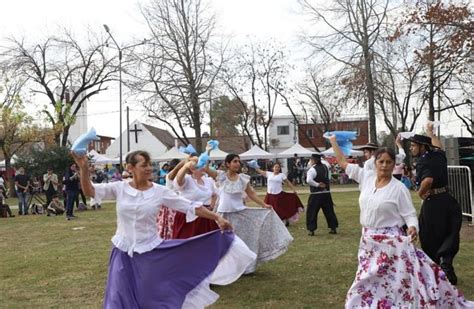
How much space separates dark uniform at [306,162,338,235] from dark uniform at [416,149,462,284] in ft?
18.2

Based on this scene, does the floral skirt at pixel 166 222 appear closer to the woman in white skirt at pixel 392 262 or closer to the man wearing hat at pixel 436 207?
the woman in white skirt at pixel 392 262

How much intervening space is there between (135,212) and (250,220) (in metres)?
3.26

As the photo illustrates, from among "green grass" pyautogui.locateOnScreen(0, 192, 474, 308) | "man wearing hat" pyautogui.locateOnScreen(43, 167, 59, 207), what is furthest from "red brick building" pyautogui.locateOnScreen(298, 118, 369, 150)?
"green grass" pyautogui.locateOnScreen(0, 192, 474, 308)

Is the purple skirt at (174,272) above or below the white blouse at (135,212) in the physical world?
below

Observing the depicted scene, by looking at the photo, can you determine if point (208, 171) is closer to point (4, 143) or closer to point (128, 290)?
point (128, 290)

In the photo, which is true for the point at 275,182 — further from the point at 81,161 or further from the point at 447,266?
the point at 81,161

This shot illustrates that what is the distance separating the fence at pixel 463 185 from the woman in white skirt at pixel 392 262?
27.0 ft

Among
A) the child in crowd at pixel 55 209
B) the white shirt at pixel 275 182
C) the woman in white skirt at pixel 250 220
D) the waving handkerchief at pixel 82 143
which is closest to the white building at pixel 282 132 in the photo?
the child in crowd at pixel 55 209

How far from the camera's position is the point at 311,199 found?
12.3m

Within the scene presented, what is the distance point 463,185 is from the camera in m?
12.6

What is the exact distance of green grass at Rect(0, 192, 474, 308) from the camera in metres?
6.58

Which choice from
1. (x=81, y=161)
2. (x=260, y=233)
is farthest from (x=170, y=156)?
(x=81, y=161)

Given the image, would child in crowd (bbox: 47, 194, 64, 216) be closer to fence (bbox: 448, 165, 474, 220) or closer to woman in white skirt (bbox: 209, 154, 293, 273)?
woman in white skirt (bbox: 209, 154, 293, 273)

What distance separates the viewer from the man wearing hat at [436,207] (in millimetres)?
6402
